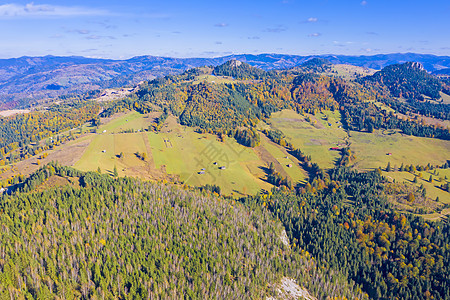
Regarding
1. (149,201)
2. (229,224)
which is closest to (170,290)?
(229,224)

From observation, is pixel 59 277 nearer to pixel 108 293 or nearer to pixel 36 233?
pixel 108 293

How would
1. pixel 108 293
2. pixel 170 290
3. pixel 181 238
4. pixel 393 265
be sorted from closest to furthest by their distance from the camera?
1. pixel 108 293
2. pixel 170 290
3. pixel 181 238
4. pixel 393 265

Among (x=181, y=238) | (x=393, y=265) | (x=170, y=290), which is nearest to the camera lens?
(x=170, y=290)

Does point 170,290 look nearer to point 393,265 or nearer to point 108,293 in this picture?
point 108,293

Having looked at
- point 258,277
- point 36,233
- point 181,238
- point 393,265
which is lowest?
point 393,265

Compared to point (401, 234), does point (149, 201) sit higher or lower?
higher

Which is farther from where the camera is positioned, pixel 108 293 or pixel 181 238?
pixel 181 238

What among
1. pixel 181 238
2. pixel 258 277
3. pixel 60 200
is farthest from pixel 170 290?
pixel 60 200
